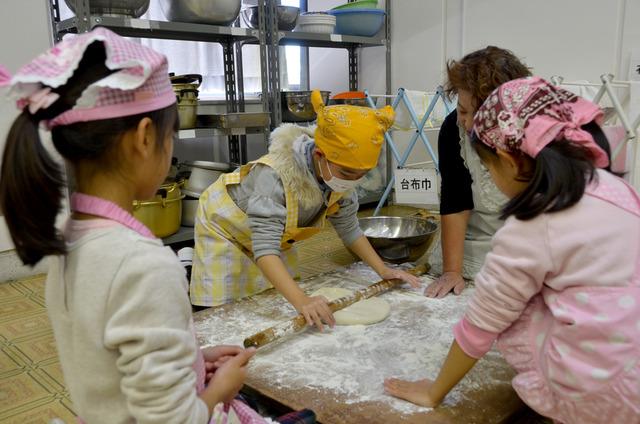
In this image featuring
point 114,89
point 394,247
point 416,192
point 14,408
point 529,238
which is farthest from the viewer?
point 416,192

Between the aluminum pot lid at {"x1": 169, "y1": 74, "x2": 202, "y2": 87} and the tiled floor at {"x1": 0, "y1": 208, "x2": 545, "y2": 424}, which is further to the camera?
the aluminum pot lid at {"x1": 169, "y1": 74, "x2": 202, "y2": 87}

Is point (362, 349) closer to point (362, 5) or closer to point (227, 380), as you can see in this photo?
point (227, 380)

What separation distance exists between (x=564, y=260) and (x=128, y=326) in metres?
0.57

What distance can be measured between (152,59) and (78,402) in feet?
1.39

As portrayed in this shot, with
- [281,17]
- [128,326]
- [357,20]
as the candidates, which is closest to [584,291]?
[128,326]

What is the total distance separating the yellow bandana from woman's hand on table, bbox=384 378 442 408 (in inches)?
20.5

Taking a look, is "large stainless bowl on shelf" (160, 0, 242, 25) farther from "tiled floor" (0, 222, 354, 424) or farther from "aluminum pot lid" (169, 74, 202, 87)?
"tiled floor" (0, 222, 354, 424)

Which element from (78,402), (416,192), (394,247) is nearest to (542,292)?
(78,402)

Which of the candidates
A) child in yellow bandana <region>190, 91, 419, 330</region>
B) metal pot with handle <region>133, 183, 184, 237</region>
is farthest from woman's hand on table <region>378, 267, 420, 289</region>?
metal pot with handle <region>133, 183, 184, 237</region>

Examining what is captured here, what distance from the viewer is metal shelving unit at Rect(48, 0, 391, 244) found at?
2.30 metres

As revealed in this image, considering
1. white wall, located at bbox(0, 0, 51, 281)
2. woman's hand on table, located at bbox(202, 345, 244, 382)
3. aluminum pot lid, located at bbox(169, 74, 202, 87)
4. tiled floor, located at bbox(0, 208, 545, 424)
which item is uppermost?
white wall, located at bbox(0, 0, 51, 281)

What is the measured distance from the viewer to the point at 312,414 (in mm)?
906

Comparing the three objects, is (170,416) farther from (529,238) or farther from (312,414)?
(529,238)

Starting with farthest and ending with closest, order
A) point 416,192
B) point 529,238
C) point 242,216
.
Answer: point 416,192 → point 242,216 → point 529,238
